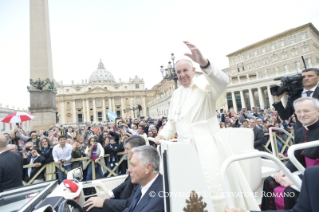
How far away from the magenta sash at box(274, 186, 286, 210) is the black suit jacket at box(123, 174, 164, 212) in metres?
1.12

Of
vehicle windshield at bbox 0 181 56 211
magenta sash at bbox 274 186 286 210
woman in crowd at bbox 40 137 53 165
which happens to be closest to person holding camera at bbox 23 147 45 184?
woman in crowd at bbox 40 137 53 165

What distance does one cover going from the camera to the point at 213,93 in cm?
216

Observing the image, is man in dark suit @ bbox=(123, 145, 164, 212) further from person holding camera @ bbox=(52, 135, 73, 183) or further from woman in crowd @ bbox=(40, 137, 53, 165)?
woman in crowd @ bbox=(40, 137, 53, 165)

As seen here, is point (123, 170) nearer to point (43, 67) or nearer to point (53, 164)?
point (53, 164)

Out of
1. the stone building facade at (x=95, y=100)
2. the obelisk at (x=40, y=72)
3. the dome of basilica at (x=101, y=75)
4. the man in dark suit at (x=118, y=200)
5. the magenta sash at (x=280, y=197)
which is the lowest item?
the man in dark suit at (x=118, y=200)

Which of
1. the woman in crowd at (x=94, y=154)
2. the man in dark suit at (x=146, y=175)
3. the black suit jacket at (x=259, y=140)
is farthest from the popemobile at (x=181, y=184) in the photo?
the black suit jacket at (x=259, y=140)

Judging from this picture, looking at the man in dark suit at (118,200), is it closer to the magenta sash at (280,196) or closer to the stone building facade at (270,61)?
the magenta sash at (280,196)

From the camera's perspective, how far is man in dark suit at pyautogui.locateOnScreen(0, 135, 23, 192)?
3287 mm

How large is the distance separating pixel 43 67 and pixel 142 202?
12745mm

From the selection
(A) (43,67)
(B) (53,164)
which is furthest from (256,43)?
(B) (53,164)

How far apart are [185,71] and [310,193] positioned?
64.0 inches

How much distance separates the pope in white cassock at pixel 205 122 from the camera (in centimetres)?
179

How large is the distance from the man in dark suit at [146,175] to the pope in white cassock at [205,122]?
0.84 ft

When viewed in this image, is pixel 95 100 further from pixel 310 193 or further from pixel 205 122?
pixel 310 193
